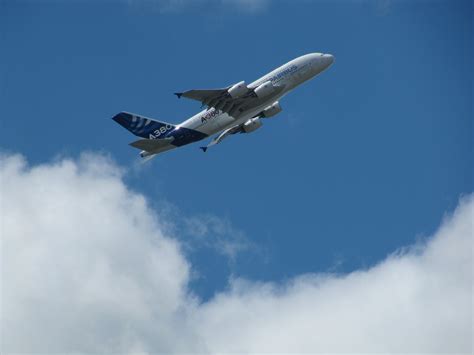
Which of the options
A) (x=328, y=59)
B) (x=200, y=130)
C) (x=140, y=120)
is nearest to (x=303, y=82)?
(x=328, y=59)

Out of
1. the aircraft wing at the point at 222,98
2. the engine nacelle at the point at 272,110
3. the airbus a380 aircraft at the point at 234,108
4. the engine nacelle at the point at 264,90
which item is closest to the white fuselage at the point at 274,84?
the airbus a380 aircraft at the point at 234,108

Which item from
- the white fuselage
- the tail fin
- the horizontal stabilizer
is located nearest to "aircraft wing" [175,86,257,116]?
the white fuselage

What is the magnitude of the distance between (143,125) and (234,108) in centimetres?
1261

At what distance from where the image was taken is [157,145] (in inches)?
3649

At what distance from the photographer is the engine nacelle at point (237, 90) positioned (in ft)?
291

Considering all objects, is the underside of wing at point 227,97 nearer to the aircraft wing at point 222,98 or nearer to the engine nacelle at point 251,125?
the aircraft wing at point 222,98

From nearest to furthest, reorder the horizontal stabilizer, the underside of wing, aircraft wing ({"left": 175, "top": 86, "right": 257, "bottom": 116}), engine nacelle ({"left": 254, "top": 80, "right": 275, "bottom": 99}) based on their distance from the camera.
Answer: aircraft wing ({"left": 175, "top": 86, "right": 257, "bottom": 116}), the underside of wing, engine nacelle ({"left": 254, "top": 80, "right": 275, "bottom": 99}), the horizontal stabilizer

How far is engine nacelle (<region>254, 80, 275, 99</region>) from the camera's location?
89.8 meters

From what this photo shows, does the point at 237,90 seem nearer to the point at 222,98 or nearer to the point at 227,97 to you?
the point at 227,97

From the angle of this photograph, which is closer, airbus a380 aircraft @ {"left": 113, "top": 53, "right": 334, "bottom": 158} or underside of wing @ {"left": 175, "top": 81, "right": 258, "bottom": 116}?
underside of wing @ {"left": 175, "top": 81, "right": 258, "bottom": 116}

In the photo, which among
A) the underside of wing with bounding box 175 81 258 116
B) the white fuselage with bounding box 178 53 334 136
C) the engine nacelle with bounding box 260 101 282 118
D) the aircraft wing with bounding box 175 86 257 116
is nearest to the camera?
the aircraft wing with bounding box 175 86 257 116

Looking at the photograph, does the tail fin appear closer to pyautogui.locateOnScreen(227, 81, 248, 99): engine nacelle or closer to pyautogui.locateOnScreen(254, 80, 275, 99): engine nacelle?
pyautogui.locateOnScreen(227, 81, 248, 99): engine nacelle

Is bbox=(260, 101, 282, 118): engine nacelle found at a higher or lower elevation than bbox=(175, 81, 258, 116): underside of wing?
higher

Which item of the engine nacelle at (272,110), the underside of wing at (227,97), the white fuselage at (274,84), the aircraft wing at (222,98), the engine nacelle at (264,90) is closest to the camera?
the aircraft wing at (222,98)
